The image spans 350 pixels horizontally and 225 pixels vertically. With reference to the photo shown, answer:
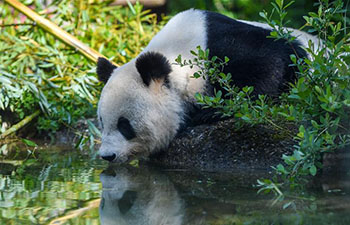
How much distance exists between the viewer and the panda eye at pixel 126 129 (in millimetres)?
3615

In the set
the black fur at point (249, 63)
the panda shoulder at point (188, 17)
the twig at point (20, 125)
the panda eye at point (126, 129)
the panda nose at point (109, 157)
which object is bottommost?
the panda nose at point (109, 157)

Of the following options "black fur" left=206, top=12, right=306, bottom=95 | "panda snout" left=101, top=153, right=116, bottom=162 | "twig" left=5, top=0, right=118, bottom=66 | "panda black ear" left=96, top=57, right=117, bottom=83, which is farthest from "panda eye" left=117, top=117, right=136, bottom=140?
"twig" left=5, top=0, right=118, bottom=66

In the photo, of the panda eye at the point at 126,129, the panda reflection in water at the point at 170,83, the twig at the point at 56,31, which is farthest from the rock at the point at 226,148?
the twig at the point at 56,31

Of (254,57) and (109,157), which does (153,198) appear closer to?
(109,157)

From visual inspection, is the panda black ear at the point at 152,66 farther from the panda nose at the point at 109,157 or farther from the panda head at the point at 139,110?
the panda nose at the point at 109,157

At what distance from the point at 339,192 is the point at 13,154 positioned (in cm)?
268

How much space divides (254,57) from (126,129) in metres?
1.06

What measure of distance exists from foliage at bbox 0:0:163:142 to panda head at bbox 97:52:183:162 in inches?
50.9

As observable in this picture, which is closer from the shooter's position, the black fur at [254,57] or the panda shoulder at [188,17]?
the black fur at [254,57]

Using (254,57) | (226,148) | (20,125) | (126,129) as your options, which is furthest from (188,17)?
(20,125)

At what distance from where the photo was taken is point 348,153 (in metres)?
3.07

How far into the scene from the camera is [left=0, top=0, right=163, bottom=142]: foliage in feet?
16.3

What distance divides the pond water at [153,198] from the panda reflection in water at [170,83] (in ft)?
0.99

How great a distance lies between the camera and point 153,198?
246cm
